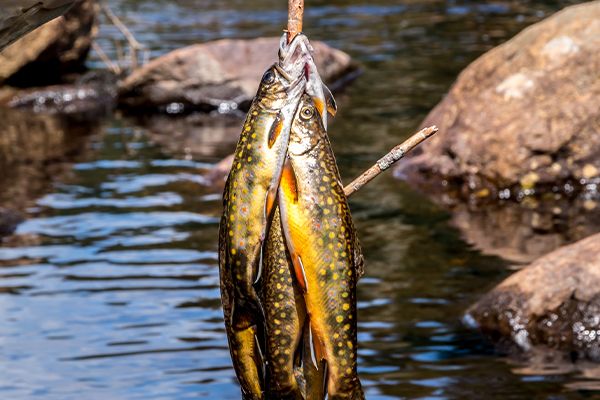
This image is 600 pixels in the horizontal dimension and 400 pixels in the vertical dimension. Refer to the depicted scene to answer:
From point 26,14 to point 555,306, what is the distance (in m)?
4.81

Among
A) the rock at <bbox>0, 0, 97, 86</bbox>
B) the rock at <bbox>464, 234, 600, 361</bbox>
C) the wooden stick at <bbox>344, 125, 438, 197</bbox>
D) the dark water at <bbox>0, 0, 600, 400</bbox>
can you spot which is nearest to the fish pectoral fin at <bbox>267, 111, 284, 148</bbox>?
the wooden stick at <bbox>344, 125, 438, 197</bbox>

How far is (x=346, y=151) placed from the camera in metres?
15.6

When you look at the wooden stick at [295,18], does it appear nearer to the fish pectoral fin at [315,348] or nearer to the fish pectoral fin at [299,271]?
the fish pectoral fin at [299,271]

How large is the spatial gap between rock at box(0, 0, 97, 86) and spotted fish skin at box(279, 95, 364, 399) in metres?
15.9

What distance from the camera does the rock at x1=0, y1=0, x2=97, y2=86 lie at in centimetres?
2045

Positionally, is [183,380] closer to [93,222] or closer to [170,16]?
[93,222]

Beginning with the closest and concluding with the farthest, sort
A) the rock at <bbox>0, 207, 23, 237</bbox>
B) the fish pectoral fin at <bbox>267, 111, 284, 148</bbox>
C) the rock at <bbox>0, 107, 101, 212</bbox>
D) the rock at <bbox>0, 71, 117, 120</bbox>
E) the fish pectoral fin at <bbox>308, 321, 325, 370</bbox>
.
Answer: the fish pectoral fin at <bbox>267, 111, 284, 148</bbox>, the fish pectoral fin at <bbox>308, 321, 325, 370</bbox>, the rock at <bbox>0, 207, 23, 237</bbox>, the rock at <bbox>0, 107, 101, 212</bbox>, the rock at <bbox>0, 71, 117, 120</bbox>

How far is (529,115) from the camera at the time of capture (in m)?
13.4

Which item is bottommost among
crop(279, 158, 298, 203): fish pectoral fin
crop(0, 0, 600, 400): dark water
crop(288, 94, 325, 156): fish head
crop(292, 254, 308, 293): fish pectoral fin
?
crop(0, 0, 600, 400): dark water

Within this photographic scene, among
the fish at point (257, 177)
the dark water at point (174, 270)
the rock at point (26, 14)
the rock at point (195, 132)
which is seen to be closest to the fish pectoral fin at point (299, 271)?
the fish at point (257, 177)

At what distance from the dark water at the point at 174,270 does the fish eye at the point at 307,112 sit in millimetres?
3807

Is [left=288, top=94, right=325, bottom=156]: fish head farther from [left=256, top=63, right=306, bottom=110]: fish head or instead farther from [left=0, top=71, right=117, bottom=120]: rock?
[left=0, top=71, right=117, bottom=120]: rock

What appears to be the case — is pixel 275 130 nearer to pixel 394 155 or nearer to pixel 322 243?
pixel 322 243

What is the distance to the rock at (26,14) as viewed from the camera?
16.2 feet
